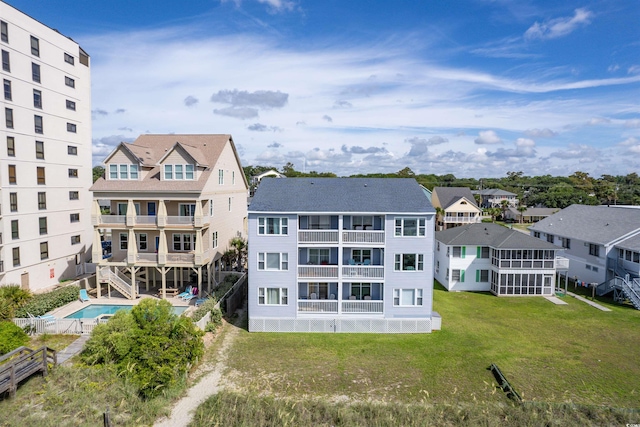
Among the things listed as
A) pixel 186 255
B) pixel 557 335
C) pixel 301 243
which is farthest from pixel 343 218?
pixel 557 335

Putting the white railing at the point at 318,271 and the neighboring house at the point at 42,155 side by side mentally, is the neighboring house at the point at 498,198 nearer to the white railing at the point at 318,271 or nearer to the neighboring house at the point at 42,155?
the white railing at the point at 318,271

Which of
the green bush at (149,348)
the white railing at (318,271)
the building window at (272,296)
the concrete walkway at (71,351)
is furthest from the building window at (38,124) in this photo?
the white railing at (318,271)

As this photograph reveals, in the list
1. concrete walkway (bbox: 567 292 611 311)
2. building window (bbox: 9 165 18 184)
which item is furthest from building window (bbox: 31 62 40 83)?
concrete walkway (bbox: 567 292 611 311)

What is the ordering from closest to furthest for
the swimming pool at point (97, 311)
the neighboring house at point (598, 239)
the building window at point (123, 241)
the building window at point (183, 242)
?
1. the swimming pool at point (97, 311)
2. the building window at point (183, 242)
3. the building window at point (123, 241)
4. the neighboring house at point (598, 239)

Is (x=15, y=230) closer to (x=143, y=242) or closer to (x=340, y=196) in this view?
(x=143, y=242)

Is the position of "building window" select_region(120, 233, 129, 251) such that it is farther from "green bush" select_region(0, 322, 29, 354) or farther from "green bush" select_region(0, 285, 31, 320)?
"green bush" select_region(0, 322, 29, 354)

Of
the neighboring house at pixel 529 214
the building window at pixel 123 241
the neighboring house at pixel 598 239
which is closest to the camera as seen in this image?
the building window at pixel 123 241

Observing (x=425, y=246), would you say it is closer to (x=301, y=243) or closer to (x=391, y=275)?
(x=391, y=275)
